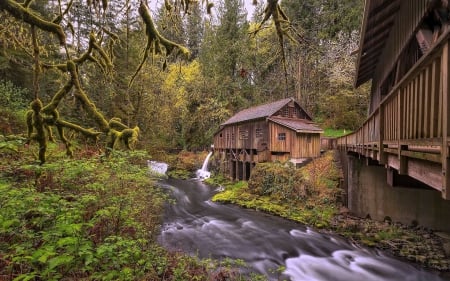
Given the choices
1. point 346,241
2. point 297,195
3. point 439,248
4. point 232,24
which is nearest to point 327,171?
point 297,195

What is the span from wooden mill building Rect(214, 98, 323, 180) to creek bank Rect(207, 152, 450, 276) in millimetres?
1540

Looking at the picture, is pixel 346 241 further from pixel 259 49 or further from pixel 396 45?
pixel 259 49

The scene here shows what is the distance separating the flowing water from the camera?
8.24 m

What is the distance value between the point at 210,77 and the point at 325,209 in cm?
2558

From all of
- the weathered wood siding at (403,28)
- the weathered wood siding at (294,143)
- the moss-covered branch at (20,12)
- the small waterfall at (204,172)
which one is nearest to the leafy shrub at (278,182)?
the weathered wood siding at (294,143)

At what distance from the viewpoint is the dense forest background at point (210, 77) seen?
15875 mm

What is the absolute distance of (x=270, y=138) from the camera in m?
20.6

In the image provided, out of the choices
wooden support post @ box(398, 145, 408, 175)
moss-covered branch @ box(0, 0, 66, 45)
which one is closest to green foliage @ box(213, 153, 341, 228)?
wooden support post @ box(398, 145, 408, 175)

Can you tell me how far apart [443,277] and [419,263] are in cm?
82

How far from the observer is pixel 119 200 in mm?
5477

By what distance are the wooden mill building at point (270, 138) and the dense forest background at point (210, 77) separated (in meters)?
3.50

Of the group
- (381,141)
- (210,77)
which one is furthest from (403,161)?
(210,77)

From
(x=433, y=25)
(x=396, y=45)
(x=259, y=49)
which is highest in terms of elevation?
(x=259, y=49)

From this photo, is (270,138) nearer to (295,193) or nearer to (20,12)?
(295,193)
